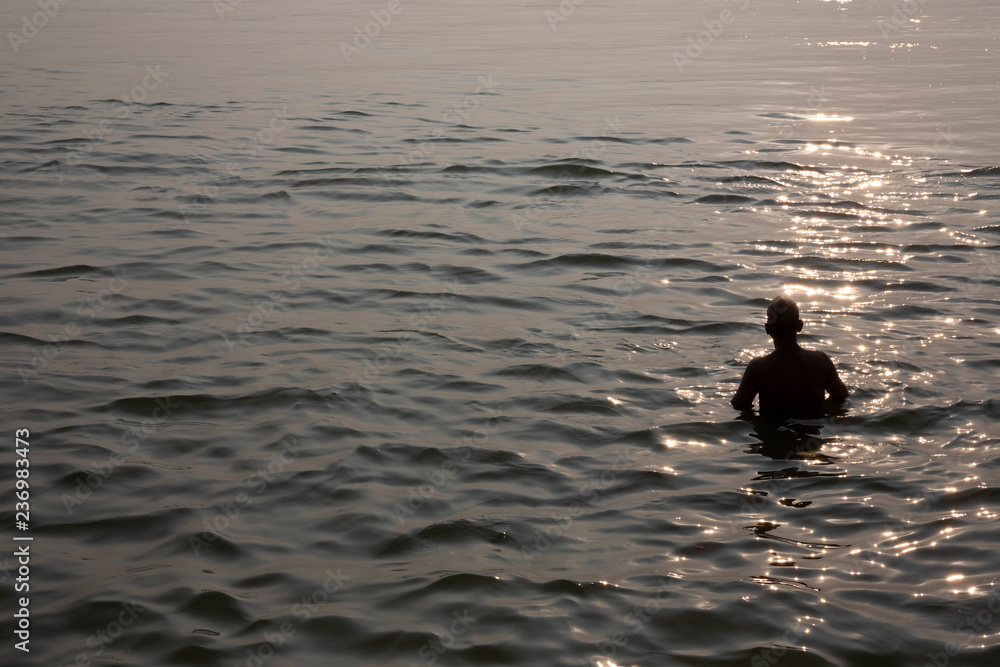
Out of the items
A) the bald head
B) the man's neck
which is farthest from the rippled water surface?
the bald head

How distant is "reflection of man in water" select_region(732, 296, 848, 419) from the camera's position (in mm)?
6457

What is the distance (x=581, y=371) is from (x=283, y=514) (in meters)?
2.75

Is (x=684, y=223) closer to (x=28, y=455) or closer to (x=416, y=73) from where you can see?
(x=28, y=455)

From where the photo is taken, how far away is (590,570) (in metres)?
5.03

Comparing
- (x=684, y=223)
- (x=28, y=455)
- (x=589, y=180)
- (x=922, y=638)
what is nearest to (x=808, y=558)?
(x=922, y=638)

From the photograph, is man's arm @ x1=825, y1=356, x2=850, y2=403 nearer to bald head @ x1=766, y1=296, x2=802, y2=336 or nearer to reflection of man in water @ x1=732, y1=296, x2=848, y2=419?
reflection of man in water @ x1=732, y1=296, x2=848, y2=419

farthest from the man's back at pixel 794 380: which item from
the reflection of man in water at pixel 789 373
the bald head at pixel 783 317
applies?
the bald head at pixel 783 317

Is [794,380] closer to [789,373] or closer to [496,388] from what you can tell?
[789,373]

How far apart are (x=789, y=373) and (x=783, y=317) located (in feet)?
1.19

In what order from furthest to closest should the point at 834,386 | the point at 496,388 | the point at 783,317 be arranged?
1. the point at 496,388
2. the point at 834,386
3. the point at 783,317

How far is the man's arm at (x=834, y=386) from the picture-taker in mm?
6547

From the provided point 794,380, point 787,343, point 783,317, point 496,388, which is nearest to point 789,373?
point 794,380

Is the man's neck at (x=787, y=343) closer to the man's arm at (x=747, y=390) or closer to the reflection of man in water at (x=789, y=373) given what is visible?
the reflection of man in water at (x=789, y=373)

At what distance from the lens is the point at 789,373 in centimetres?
646
